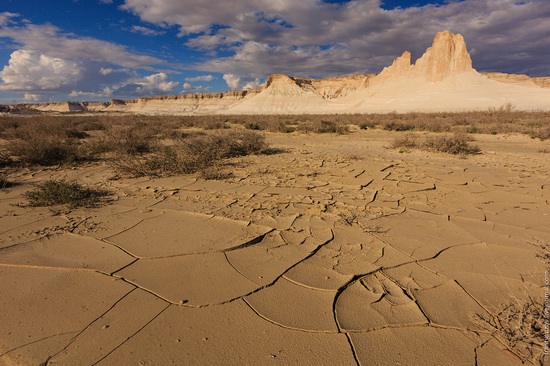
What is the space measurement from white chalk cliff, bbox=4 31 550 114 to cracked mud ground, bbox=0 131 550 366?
40.6 metres

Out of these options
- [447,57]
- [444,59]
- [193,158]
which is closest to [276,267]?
[193,158]

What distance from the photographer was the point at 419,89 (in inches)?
2101

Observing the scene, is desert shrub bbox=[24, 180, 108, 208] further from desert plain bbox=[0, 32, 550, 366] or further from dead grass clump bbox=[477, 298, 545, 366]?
dead grass clump bbox=[477, 298, 545, 366]

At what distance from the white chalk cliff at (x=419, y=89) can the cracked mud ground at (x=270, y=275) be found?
1597 inches

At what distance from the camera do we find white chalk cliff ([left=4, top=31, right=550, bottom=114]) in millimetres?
44031

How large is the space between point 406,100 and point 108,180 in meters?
54.1

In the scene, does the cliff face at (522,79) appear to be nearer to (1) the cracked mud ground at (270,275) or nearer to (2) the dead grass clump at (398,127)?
(2) the dead grass clump at (398,127)

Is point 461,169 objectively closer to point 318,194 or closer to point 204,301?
point 318,194

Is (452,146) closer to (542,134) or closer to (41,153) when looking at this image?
(542,134)

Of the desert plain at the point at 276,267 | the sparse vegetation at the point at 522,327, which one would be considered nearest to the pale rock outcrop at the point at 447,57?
the desert plain at the point at 276,267

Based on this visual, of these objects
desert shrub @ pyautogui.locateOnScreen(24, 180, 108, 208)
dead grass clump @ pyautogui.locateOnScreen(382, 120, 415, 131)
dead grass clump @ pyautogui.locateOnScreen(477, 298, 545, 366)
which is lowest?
dead grass clump @ pyautogui.locateOnScreen(477, 298, 545, 366)

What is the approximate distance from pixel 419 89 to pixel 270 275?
60806 millimetres

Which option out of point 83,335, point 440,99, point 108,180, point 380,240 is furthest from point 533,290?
point 440,99

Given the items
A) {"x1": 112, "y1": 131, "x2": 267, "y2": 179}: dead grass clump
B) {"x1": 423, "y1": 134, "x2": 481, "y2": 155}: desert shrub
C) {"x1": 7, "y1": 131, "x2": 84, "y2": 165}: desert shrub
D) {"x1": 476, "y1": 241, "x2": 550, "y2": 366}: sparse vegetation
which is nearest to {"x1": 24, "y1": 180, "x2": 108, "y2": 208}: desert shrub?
{"x1": 112, "y1": 131, "x2": 267, "y2": 179}: dead grass clump
